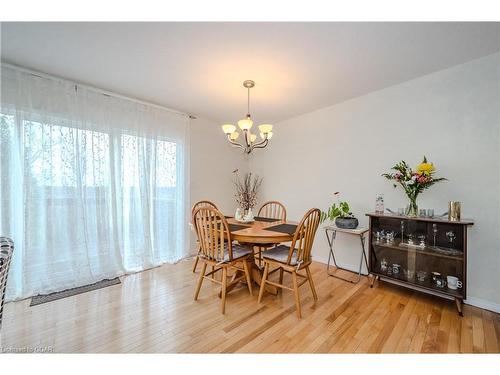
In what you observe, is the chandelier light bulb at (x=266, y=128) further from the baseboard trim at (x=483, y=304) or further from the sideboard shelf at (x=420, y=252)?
the baseboard trim at (x=483, y=304)

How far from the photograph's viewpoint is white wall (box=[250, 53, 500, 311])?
193 centimetres

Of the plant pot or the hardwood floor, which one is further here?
the plant pot

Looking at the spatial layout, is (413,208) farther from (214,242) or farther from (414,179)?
(214,242)

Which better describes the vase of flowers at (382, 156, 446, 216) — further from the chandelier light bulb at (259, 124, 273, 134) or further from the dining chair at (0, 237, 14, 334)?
the dining chair at (0, 237, 14, 334)

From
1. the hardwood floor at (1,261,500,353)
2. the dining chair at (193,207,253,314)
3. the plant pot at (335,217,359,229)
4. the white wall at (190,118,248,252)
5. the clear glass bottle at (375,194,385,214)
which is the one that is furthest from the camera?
the white wall at (190,118,248,252)

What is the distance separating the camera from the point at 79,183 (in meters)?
2.32

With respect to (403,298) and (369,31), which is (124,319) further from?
(369,31)

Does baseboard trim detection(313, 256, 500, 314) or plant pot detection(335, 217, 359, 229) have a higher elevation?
plant pot detection(335, 217, 359, 229)

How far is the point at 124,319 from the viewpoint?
171cm

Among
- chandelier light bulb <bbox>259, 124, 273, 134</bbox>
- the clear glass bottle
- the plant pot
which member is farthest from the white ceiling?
the plant pot

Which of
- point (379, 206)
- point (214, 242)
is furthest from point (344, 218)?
point (214, 242)

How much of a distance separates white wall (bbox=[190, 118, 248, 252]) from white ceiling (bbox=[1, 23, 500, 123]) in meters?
1.02

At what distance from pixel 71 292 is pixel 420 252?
146 inches
